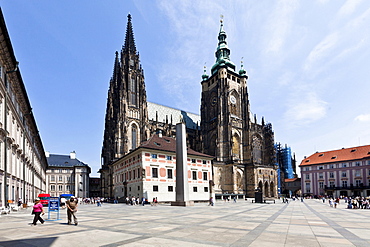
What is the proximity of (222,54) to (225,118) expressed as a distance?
79.0 feet

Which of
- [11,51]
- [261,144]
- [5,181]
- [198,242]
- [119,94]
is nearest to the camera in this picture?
[198,242]

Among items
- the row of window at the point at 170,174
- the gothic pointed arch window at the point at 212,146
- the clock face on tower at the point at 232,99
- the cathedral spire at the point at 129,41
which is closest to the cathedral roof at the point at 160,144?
the row of window at the point at 170,174

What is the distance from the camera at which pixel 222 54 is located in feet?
289

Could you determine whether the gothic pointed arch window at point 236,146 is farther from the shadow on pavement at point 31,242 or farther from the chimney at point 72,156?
the shadow on pavement at point 31,242

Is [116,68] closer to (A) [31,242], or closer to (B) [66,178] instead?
(B) [66,178]

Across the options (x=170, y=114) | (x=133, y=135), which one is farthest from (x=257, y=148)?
(x=133, y=135)

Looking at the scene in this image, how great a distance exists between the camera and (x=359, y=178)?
2854 inches

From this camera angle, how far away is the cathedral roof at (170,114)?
3430 inches

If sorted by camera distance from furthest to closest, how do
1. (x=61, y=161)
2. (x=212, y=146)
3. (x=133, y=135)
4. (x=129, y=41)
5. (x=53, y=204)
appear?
(x=61, y=161)
(x=129, y=41)
(x=212, y=146)
(x=133, y=135)
(x=53, y=204)

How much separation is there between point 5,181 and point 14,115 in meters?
8.70

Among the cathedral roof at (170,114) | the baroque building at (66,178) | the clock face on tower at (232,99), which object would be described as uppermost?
the clock face on tower at (232,99)

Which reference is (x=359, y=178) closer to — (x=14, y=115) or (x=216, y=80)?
(x=216, y=80)

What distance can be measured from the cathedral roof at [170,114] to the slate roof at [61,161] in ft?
100.0

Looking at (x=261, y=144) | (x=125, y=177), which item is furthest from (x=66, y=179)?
(x=261, y=144)
